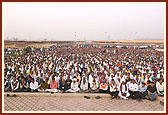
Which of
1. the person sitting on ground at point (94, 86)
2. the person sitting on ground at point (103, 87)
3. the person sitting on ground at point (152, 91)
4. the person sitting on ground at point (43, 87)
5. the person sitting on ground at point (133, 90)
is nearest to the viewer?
the person sitting on ground at point (152, 91)

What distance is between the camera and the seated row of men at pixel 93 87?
4.98m

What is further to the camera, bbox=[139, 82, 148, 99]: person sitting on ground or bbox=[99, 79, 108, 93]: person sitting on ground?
bbox=[99, 79, 108, 93]: person sitting on ground

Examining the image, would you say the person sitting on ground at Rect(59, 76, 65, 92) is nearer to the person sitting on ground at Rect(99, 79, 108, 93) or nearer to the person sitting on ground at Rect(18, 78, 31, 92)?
the person sitting on ground at Rect(18, 78, 31, 92)

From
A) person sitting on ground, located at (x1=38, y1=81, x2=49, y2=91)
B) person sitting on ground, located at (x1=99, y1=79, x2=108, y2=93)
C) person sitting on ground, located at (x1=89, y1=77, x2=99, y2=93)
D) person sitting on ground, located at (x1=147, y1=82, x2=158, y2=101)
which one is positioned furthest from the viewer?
person sitting on ground, located at (x1=38, y1=81, x2=49, y2=91)

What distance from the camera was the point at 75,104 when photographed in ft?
15.0

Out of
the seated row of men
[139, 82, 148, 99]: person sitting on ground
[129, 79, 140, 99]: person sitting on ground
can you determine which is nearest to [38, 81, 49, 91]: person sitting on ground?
the seated row of men

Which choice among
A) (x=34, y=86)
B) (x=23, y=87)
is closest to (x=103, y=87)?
(x=34, y=86)

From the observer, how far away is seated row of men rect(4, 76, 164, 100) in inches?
196

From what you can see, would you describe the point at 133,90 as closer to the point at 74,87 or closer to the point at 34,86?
the point at 74,87

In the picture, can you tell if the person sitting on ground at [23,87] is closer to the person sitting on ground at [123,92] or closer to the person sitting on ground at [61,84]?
the person sitting on ground at [61,84]

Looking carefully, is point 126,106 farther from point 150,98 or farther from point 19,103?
point 19,103

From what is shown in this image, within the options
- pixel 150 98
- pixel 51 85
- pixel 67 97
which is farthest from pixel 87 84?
pixel 150 98

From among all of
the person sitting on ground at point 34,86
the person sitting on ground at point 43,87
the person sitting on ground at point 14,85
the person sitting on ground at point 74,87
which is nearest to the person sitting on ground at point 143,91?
the person sitting on ground at point 74,87

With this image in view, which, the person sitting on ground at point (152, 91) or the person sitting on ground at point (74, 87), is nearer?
the person sitting on ground at point (152, 91)
